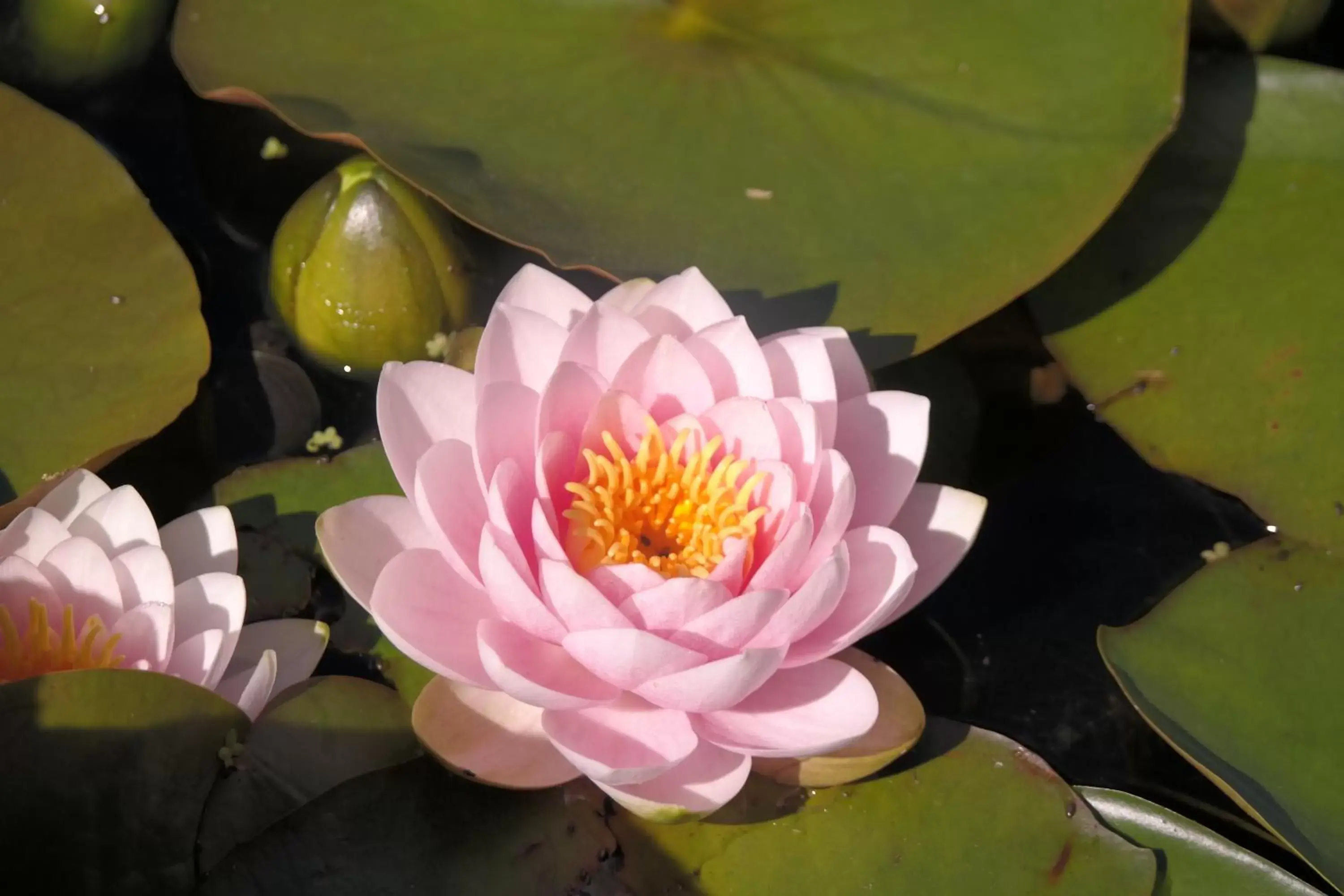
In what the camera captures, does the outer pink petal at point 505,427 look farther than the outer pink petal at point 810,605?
Yes

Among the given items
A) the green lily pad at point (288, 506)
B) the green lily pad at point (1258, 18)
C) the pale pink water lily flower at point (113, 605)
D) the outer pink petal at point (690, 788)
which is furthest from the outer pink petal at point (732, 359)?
the green lily pad at point (1258, 18)

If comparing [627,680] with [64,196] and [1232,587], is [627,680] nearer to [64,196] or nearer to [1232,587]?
[1232,587]

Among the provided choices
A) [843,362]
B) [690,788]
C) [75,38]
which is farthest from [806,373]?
[75,38]

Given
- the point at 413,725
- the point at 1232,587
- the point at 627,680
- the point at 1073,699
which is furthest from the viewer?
the point at 1073,699

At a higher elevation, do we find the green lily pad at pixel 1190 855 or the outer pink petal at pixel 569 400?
the outer pink petal at pixel 569 400

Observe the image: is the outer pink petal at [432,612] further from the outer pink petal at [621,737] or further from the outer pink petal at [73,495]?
the outer pink petal at [73,495]

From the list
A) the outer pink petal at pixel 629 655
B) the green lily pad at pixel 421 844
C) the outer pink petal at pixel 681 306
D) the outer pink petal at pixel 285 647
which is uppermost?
the outer pink petal at pixel 681 306

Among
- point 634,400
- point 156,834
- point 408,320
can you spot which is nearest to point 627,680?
point 634,400
